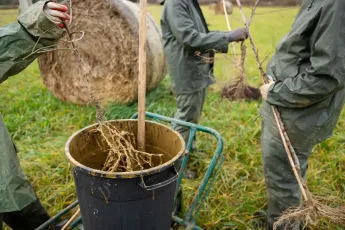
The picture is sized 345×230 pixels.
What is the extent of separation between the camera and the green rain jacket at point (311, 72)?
1649mm

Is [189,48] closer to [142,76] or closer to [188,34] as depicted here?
[188,34]

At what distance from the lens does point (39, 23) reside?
1631 mm

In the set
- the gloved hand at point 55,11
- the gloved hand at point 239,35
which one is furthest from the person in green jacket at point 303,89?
the gloved hand at point 55,11

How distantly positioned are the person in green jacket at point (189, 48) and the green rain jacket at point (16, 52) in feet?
4.32

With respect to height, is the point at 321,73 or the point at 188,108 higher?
the point at 321,73

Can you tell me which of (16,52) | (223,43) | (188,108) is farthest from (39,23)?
(188,108)

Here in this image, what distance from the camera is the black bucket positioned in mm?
1439

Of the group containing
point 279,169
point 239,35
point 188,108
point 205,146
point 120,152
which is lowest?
point 205,146

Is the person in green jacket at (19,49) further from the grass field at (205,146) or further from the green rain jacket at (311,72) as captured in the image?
the green rain jacket at (311,72)

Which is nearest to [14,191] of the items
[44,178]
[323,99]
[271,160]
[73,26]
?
[44,178]

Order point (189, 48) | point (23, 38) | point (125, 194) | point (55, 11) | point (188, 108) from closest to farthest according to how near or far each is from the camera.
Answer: point (125, 194), point (55, 11), point (23, 38), point (189, 48), point (188, 108)

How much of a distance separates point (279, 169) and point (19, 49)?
70.1 inches

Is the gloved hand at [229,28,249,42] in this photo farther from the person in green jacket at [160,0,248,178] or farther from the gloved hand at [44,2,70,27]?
the gloved hand at [44,2,70,27]

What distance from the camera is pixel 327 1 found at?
1632 mm
